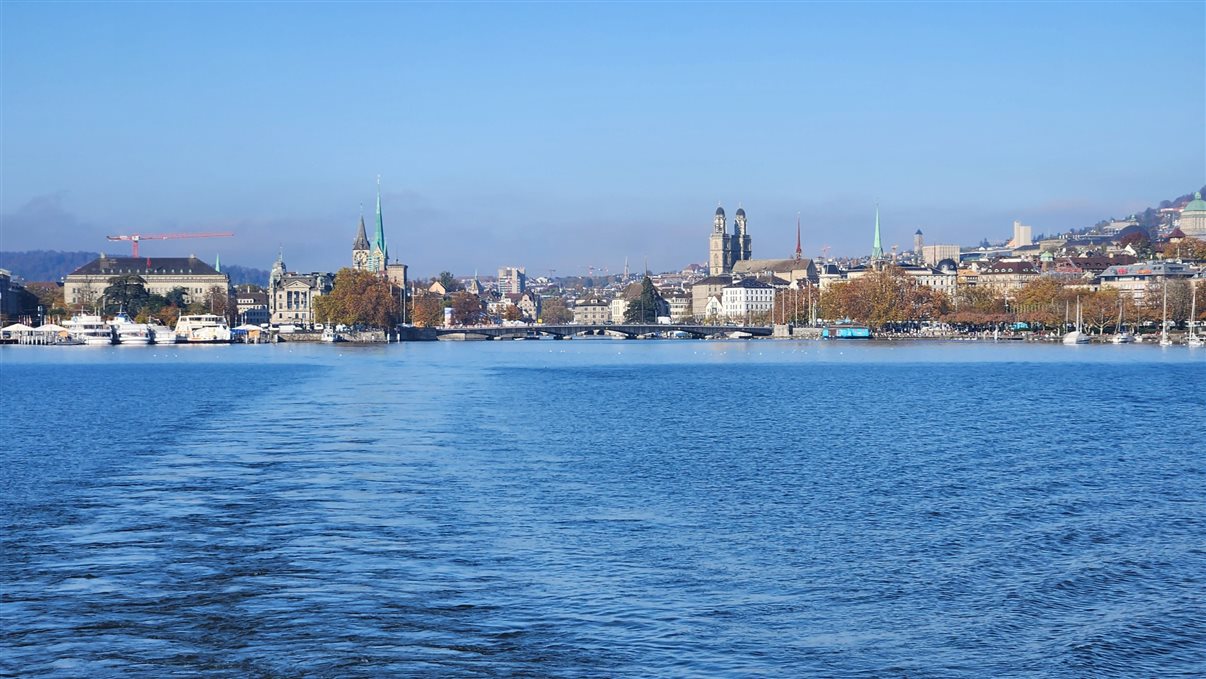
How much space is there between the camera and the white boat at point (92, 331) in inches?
4547

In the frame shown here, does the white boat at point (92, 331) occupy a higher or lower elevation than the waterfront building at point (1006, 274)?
lower

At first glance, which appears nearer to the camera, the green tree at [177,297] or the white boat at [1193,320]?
the white boat at [1193,320]

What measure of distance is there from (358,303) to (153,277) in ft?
196

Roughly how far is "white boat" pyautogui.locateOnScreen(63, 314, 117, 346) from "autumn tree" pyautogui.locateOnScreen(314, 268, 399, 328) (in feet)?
61.6

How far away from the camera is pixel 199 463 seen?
77.5 feet

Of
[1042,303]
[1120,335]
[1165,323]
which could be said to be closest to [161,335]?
[1120,335]

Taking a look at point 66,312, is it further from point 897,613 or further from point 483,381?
point 897,613

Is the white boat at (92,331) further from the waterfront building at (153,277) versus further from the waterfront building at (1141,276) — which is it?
the waterfront building at (1141,276)


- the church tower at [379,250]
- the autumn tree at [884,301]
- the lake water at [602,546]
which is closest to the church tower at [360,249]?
the church tower at [379,250]

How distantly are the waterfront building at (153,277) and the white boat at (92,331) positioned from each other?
42818 millimetres

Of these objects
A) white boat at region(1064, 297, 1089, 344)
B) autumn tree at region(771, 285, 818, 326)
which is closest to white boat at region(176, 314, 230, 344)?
autumn tree at region(771, 285, 818, 326)

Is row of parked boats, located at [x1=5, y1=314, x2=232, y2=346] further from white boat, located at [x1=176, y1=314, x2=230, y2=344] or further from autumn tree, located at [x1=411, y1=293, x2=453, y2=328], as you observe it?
autumn tree, located at [x1=411, y1=293, x2=453, y2=328]

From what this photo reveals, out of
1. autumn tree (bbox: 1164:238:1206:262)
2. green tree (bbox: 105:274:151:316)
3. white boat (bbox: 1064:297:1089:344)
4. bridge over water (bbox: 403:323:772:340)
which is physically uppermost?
autumn tree (bbox: 1164:238:1206:262)

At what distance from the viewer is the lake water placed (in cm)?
1103
